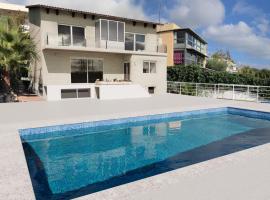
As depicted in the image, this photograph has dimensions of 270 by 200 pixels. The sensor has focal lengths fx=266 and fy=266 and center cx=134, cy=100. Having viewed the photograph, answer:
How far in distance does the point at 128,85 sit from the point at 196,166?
14.4m

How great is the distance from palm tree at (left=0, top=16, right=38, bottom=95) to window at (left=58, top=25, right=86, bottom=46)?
227cm

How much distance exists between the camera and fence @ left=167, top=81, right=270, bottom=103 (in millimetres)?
20125

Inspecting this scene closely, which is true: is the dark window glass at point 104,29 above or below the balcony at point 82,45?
above

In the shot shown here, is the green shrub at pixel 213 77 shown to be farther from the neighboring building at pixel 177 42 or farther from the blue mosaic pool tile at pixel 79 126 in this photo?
the blue mosaic pool tile at pixel 79 126

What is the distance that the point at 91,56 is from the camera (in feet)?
68.0

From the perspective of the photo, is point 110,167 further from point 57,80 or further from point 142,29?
point 142,29

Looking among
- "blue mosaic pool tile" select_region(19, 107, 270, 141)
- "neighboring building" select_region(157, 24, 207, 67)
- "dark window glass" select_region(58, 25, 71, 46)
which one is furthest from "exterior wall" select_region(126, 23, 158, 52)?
"neighboring building" select_region(157, 24, 207, 67)

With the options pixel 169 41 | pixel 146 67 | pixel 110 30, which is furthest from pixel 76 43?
pixel 169 41

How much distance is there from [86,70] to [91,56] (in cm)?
116

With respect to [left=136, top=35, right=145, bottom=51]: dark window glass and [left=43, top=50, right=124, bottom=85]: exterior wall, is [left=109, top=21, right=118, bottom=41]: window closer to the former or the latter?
[left=43, top=50, right=124, bottom=85]: exterior wall

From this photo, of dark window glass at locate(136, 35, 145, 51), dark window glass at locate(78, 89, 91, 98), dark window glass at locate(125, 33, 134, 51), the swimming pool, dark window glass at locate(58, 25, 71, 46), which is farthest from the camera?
dark window glass at locate(136, 35, 145, 51)

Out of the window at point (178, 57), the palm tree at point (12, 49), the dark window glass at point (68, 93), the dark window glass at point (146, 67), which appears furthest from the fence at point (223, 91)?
the window at point (178, 57)

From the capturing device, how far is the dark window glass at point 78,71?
20.2m

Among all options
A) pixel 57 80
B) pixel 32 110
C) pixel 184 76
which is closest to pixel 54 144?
pixel 32 110
